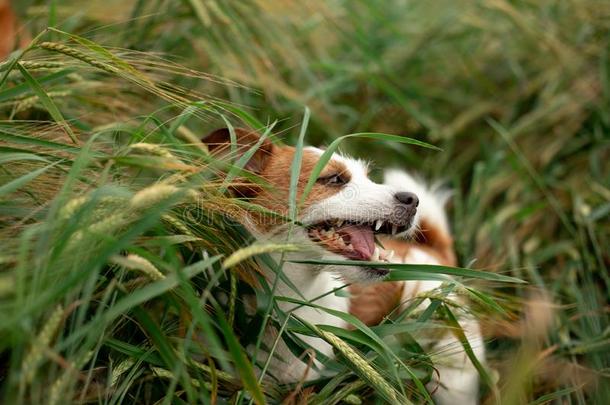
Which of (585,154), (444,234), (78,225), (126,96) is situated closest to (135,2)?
(126,96)

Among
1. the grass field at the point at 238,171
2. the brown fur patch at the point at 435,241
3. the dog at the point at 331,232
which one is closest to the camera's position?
the grass field at the point at 238,171

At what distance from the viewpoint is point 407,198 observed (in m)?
2.38

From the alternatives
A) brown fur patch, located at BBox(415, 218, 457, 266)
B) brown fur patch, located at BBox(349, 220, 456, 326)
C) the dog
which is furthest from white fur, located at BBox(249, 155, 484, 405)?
brown fur patch, located at BBox(415, 218, 457, 266)

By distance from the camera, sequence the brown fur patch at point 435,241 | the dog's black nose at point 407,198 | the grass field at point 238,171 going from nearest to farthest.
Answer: the grass field at point 238,171 < the dog's black nose at point 407,198 < the brown fur patch at point 435,241

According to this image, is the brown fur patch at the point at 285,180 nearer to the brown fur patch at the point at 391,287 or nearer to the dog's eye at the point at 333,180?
the dog's eye at the point at 333,180

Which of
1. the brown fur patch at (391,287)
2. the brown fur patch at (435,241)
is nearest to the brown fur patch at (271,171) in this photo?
the brown fur patch at (391,287)

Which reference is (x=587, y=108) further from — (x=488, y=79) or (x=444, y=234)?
(x=444, y=234)

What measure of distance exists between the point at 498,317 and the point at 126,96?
5.26ft

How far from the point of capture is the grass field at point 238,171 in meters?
1.62

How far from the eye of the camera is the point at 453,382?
265 cm

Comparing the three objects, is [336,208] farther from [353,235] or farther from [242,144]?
[242,144]

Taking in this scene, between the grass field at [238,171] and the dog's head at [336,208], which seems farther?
the dog's head at [336,208]

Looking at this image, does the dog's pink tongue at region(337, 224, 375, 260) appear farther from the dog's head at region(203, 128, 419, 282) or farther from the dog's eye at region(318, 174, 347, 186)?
the dog's eye at region(318, 174, 347, 186)

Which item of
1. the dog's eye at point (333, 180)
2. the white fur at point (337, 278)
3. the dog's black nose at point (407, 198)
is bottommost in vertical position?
the white fur at point (337, 278)
